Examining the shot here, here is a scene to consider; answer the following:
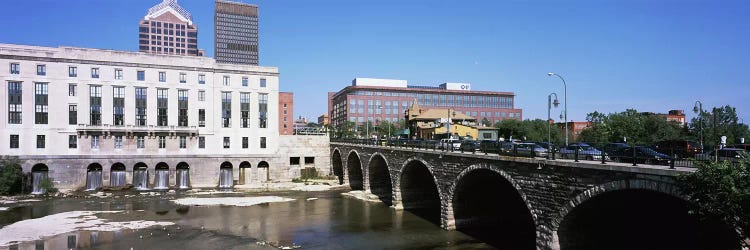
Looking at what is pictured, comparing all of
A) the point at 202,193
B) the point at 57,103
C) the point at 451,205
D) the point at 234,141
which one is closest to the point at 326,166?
the point at 234,141

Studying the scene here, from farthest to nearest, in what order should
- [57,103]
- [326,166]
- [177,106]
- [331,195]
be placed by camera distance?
[326,166] < [177,106] < [57,103] < [331,195]

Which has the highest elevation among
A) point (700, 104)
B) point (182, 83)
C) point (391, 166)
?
point (182, 83)

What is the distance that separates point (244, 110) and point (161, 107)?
12.3 meters

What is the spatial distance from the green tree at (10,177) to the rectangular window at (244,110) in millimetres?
29833

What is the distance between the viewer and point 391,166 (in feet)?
166

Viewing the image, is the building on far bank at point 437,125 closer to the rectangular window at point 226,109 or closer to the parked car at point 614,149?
the rectangular window at point 226,109

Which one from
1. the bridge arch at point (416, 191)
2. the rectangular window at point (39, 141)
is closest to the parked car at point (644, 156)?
the bridge arch at point (416, 191)

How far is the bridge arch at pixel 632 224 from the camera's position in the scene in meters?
24.7

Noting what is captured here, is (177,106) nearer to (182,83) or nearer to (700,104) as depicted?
(182,83)

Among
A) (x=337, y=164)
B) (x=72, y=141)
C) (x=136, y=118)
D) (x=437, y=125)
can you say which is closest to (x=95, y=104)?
(x=136, y=118)

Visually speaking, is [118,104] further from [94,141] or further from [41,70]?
[41,70]

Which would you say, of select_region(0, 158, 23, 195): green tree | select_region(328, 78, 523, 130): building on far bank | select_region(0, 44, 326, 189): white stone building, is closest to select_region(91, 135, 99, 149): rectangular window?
select_region(0, 44, 326, 189): white stone building

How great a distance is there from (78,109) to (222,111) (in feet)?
64.4

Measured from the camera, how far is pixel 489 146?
33.9 metres
